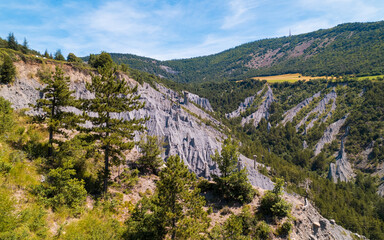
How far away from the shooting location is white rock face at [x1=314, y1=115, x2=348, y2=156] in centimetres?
12181

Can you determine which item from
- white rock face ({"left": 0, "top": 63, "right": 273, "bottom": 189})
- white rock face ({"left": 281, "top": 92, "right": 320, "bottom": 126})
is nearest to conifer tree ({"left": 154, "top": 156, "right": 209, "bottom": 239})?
white rock face ({"left": 0, "top": 63, "right": 273, "bottom": 189})

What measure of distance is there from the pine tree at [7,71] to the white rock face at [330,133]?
141563mm

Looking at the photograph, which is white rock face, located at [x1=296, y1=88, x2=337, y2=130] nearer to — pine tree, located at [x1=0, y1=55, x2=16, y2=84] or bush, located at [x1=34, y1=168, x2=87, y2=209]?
bush, located at [x1=34, y1=168, x2=87, y2=209]

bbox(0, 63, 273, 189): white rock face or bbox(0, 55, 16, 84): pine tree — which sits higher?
bbox(0, 55, 16, 84): pine tree

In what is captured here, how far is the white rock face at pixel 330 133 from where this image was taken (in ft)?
400

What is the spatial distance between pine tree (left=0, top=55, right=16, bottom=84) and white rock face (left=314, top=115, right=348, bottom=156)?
14156 centimetres

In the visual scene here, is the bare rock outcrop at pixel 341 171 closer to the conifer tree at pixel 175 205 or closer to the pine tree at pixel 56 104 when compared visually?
the conifer tree at pixel 175 205

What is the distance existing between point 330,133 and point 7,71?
153 meters

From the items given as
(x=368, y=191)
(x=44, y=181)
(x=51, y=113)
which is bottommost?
(x=368, y=191)

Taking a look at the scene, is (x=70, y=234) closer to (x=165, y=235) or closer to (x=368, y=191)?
(x=165, y=235)

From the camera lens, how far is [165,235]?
12859 millimetres

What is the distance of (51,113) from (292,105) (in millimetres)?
181273

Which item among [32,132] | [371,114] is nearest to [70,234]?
[32,132]

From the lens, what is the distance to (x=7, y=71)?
26.7m
